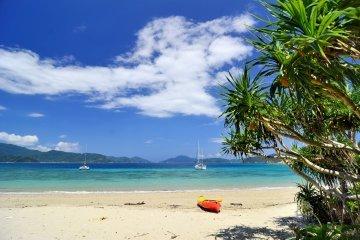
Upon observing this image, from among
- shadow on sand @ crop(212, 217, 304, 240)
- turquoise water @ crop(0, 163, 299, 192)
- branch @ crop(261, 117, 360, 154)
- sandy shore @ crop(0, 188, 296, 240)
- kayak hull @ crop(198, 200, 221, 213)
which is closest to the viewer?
branch @ crop(261, 117, 360, 154)

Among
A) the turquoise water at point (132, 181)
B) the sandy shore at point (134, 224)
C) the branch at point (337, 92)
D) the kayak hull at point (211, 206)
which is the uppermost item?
the branch at point (337, 92)

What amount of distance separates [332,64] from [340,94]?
455 millimetres

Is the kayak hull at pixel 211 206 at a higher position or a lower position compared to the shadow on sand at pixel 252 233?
higher

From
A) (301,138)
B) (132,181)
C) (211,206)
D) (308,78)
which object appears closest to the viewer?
(308,78)

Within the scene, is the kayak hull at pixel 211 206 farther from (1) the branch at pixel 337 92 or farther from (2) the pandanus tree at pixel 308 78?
(1) the branch at pixel 337 92

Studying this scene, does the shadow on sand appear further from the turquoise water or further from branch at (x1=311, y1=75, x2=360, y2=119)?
the turquoise water

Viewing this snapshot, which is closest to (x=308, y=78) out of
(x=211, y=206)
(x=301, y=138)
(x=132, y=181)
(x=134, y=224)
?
(x=301, y=138)

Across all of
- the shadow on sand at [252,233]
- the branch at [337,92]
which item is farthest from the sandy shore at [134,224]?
the branch at [337,92]

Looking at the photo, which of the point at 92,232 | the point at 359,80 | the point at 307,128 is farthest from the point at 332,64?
the point at 92,232

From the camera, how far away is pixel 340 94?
4.13 metres

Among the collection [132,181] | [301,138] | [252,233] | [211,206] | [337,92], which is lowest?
[252,233]

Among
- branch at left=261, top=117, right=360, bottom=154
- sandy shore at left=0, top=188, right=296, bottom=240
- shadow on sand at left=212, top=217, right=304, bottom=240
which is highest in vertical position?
branch at left=261, top=117, right=360, bottom=154

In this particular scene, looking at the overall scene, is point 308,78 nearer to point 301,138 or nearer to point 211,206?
point 301,138

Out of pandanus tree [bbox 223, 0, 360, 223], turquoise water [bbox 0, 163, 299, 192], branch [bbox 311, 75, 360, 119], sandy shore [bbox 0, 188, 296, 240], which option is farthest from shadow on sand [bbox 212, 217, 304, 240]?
turquoise water [bbox 0, 163, 299, 192]
